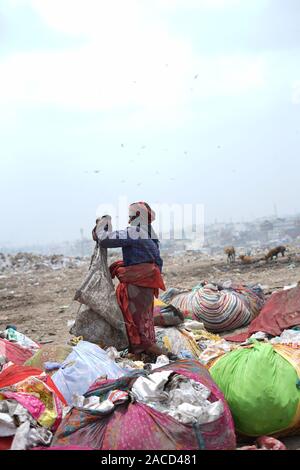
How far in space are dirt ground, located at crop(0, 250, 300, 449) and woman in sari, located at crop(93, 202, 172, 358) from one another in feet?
4.72

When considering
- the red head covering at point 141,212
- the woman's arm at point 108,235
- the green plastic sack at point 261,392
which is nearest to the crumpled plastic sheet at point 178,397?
the green plastic sack at point 261,392

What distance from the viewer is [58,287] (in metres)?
11.3

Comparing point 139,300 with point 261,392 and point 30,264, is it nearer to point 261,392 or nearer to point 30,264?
point 261,392

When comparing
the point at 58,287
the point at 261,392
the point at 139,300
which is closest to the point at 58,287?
the point at 58,287

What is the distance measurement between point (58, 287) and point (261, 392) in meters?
8.89

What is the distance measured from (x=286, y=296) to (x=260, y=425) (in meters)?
2.45

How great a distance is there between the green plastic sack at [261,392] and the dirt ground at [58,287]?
2777 millimetres

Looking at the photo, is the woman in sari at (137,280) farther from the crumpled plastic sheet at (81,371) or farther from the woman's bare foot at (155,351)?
the crumpled plastic sheet at (81,371)

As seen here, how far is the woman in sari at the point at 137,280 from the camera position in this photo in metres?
4.16

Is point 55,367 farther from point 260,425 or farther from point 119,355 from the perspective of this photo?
point 260,425

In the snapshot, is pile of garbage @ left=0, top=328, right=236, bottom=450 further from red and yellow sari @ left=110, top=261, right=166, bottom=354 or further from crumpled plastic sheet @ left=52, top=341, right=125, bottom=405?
red and yellow sari @ left=110, top=261, right=166, bottom=354

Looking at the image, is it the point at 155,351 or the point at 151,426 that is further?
the point at 155,351

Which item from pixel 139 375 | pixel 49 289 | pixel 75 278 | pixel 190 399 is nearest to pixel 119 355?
pixel 139 375

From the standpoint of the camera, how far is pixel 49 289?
36.4ft
